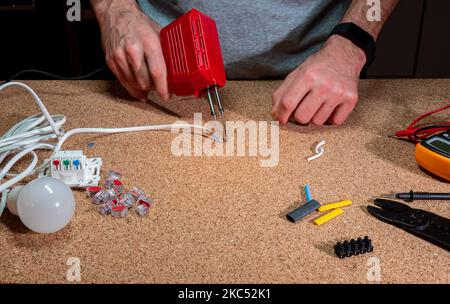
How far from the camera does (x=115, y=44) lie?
3.03 feet

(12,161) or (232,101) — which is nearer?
(12,161)

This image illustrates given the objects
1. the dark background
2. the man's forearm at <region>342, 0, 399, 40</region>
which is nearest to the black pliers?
the man's forearm at <region>342, 0, 399, 40</region>

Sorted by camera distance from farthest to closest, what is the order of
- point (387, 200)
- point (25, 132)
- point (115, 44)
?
point (115, 44) → point (25, 132) → point (387, 200)

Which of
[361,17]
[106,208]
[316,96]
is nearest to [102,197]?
[106,208]

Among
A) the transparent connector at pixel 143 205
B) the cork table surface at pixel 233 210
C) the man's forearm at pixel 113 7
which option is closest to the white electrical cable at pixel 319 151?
the cork table surface at pixel 233 210

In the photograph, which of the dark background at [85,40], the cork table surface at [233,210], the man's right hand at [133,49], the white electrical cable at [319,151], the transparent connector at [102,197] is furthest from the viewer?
the dark background at [85,40]

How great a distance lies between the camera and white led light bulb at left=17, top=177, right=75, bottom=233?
21.7 inches

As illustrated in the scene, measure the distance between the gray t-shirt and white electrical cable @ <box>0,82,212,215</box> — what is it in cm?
33

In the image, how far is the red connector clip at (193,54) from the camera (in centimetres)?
78

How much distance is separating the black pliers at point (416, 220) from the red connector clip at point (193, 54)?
1.06ft

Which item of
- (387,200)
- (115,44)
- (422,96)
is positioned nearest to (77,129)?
(115,44)

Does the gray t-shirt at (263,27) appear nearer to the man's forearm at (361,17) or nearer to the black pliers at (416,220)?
the man's forearm at (361,17)

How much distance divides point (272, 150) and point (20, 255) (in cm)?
40
